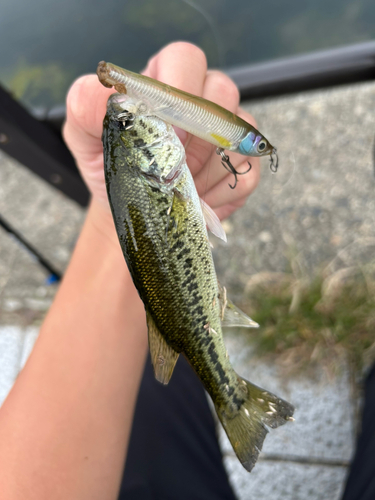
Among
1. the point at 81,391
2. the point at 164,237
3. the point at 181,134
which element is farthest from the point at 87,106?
the point at 81,391

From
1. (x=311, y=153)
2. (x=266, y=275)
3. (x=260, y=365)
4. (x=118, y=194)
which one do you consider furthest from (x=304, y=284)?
(x=118, y=194)

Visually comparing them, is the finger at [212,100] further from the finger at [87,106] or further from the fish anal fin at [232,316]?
the fish anal fin at [232,316]

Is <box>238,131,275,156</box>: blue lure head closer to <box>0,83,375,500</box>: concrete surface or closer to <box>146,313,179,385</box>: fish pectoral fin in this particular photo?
<box>146,313,179,385</box>: fish pectoral fin

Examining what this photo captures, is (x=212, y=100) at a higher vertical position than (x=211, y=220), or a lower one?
higher

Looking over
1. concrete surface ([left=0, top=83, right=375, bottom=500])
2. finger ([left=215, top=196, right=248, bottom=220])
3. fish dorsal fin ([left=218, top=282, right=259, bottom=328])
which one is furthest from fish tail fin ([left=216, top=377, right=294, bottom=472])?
concrete surface ([left=0, top=83, right=375, bottom=500])

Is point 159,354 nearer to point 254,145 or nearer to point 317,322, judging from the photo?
point 254,145

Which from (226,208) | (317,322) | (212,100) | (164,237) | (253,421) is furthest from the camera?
(317,322)

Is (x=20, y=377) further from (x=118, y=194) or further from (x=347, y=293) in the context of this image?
(x=347, y=293)
